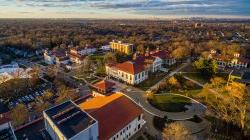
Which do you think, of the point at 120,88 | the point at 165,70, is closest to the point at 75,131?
the point at 120,88

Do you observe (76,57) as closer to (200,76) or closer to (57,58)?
(57,58)

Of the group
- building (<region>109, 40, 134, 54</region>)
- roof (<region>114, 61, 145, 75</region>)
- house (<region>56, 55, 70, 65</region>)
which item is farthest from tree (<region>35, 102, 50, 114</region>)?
building (<region>109, 40, 134, 54</region>)

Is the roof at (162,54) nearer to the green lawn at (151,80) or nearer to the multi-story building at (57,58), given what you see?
the green lawn at (151,80)

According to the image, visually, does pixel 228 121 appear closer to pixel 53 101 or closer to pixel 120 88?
pixel 120 88

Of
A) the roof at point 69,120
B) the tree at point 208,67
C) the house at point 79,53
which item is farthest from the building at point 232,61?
the roof at point 69,120

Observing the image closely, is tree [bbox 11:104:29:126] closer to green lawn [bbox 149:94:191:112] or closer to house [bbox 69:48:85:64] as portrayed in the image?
green lawn [bbox 149:94:191:112]

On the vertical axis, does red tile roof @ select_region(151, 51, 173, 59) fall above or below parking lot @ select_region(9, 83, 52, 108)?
above
